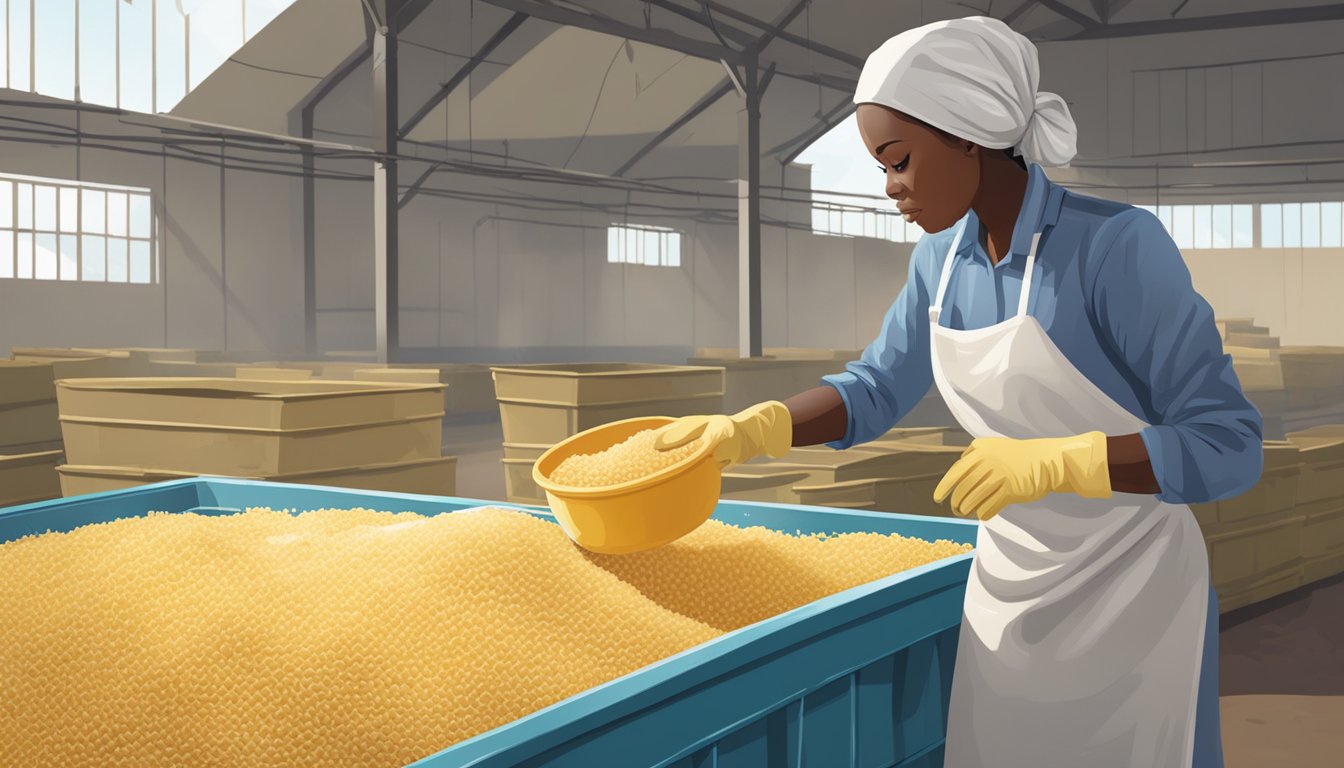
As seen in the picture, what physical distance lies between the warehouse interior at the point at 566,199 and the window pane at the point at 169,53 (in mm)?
34

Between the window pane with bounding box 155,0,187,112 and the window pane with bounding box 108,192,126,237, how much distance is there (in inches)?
70.1

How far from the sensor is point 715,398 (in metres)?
5.39

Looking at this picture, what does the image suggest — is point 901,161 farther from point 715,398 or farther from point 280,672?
point 715,398

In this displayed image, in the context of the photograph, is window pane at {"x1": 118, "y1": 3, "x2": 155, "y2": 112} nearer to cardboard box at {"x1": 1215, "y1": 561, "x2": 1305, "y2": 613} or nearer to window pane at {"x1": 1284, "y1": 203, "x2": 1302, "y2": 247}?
cardboard box at {"x1": 1215, "y1": 561, "x2": 1305, "y2": 613}

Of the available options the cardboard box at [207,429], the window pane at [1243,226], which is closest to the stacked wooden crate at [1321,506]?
the cardboard box at [207,429]

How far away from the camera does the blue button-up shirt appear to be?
125cm

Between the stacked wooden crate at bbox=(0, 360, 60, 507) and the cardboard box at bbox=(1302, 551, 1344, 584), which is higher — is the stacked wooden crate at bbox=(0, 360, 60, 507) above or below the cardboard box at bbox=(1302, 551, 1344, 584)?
above

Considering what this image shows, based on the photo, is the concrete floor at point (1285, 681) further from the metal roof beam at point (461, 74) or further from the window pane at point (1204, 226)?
the window pane at point (1204, 226)

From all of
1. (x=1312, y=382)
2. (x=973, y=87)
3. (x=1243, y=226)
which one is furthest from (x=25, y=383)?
(x=1243, y=226)

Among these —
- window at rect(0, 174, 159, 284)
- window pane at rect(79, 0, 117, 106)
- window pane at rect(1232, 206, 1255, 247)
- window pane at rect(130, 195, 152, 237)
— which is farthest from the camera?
window pane at rect(1232, 206, 1255, 247)

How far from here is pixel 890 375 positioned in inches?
65.5

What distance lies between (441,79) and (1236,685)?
1326 centimetres

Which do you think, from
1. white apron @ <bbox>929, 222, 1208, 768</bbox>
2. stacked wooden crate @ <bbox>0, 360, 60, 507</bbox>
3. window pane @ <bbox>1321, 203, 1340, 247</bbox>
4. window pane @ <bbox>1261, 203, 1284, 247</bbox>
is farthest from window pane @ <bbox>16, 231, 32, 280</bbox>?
window pane @ <bbox>1321, 203, 1340, 247</bbox>

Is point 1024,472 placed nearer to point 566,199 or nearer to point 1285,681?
point 1285,681
